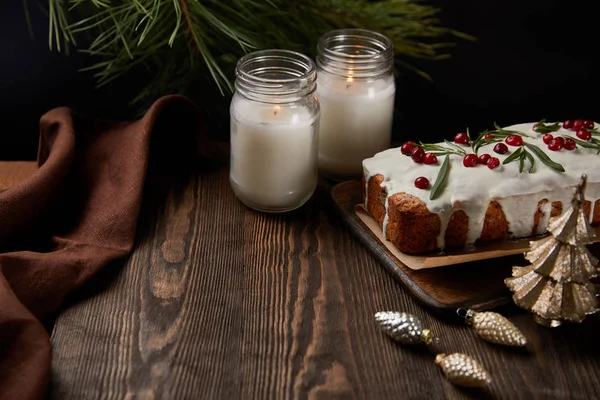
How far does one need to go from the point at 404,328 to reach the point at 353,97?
2.02 feet

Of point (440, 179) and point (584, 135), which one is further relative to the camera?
point (584, 135)

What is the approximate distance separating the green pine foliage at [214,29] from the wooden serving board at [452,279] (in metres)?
0.56

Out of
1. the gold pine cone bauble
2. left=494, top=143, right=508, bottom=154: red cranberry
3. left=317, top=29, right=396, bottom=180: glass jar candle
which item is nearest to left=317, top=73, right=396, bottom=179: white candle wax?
left=317, top=29, right=396, bottom=180: glass jar candle

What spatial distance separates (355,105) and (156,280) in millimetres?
606

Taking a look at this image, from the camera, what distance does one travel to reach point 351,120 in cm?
168

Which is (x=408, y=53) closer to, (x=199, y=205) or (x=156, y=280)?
(x=199, y=205)

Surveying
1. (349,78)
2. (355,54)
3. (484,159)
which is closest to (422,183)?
(484,159)

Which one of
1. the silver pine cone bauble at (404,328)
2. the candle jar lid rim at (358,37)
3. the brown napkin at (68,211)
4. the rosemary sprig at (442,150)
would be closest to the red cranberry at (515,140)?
the rosemary sprig at (442,150)

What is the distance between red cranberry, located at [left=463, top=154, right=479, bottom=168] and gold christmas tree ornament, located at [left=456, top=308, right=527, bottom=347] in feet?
1.05

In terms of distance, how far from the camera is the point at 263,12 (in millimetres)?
1812

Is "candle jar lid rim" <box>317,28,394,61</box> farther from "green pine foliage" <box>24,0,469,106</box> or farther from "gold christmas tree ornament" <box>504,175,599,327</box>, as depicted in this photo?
"gold christmas tree ornament" <box>504,175,599,327</box>

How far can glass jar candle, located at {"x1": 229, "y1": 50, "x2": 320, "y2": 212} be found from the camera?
1.52m

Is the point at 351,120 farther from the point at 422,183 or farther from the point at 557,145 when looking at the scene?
the point at 557,145

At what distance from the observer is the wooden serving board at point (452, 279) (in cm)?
135
